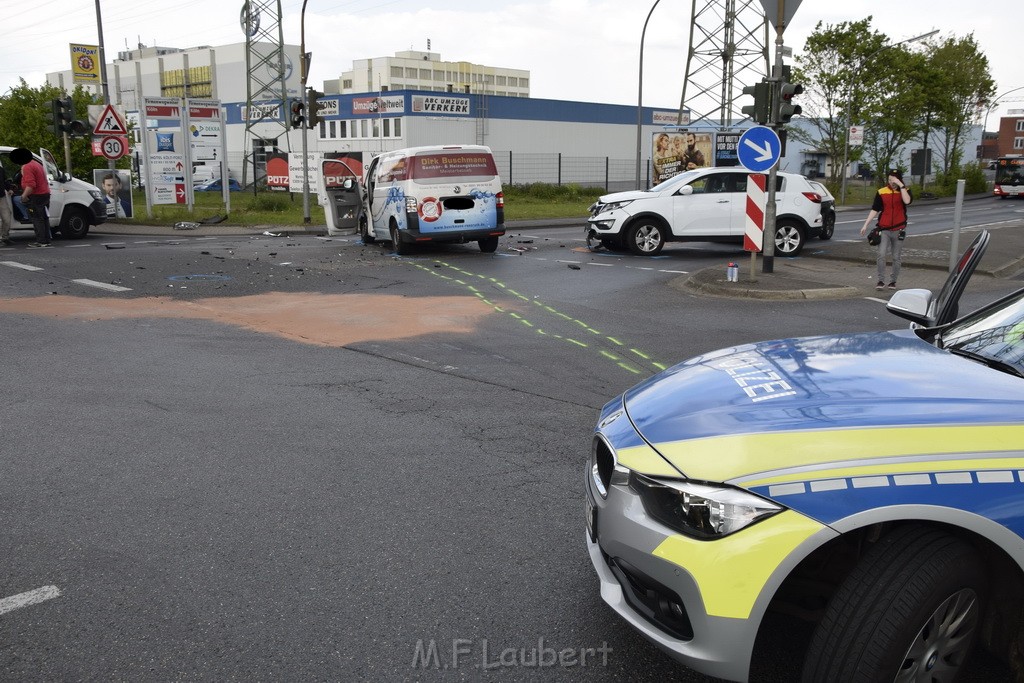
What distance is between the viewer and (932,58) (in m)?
52.9

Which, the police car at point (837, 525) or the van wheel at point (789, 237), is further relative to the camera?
the van wheel at point (789, 237)

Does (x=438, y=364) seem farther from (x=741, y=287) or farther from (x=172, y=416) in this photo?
(x=741, y=287)

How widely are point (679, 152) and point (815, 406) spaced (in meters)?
38.0

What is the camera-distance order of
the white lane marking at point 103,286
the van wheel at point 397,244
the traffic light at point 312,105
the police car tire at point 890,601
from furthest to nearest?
1. the traffic light at point 312,105
2. the van wheel at point 397,244
3. the white lane marking at point 103,286
4. the police car tire at point 890,601

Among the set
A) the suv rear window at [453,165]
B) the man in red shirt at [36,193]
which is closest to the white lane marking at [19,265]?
the man in red shirt at [36,193]

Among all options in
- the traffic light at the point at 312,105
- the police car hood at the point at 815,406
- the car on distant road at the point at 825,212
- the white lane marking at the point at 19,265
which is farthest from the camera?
the traffic light at the point at 312,105

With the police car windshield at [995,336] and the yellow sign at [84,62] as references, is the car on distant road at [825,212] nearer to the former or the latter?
the police car windshield at [995,336]

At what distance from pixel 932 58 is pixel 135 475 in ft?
186

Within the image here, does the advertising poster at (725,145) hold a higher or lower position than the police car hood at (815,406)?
higher

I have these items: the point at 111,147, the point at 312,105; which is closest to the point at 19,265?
the point at 312,105

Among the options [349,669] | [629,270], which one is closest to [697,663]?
[349,669]

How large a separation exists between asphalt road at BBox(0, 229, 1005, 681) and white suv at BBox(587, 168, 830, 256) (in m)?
6.96

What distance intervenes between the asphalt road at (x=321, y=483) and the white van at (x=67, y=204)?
10604mm

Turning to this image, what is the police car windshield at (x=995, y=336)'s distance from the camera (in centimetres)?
329
